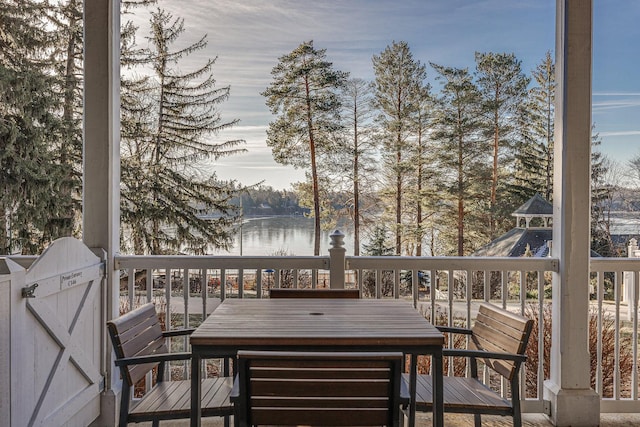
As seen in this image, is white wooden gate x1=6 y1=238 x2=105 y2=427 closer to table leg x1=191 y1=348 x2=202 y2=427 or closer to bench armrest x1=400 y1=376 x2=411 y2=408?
table leg x1=191 y1=348 x2=202 y2=427

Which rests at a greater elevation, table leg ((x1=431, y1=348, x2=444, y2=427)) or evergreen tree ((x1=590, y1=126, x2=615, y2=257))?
evergreen tree ((x1=590, y1=126, x2=615, y2=257))

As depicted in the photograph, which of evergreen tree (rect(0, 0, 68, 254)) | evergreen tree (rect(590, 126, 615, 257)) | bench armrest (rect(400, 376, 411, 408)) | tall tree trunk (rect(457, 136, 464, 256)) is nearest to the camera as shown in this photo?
bench armrest (rect(400, 376, 411, 408))

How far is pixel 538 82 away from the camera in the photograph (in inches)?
214

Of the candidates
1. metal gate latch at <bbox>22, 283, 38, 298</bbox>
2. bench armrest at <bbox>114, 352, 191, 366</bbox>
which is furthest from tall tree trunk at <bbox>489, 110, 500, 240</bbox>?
metal gate latch at <bbox>22, 283, 38, 298</bbox>

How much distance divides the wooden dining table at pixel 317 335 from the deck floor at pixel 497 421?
997 millimetres

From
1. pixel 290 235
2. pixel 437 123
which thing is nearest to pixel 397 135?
pixel 437 123

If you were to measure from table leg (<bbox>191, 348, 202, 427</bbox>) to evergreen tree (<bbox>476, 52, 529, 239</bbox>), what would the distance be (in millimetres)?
4222

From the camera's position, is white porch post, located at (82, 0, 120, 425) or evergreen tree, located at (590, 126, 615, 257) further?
evergreen tree, located at (590, 126, 615, 257)

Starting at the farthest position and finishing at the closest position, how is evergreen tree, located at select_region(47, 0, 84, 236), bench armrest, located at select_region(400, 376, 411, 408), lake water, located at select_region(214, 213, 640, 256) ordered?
1. evergreen tree, located at select_region(47, 0, 84, 236)
2. lake water, located at select_region(214, 213, 640, 256)
3. bench armrest, located at select_region(400, 376, 411, 408)

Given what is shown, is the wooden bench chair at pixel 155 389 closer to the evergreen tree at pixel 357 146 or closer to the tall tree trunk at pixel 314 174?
the tall tree trunk at pixel 314 174

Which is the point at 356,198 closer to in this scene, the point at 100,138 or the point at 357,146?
the point at 357,146

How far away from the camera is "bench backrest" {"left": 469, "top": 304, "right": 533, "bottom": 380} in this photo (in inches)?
79.3

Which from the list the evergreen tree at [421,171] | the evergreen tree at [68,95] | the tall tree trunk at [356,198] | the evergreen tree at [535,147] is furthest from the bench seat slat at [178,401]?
the evergreen tree at [68,95]

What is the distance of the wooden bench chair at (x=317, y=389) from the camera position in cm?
142
